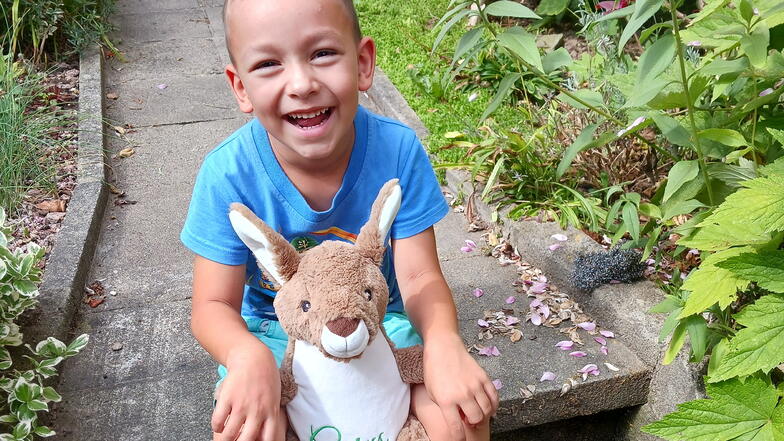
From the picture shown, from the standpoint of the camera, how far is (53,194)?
12.0 ft

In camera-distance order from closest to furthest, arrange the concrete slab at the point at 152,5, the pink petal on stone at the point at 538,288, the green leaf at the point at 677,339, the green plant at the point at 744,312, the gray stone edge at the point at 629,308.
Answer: the green plant at the point at 744,312 < the green leaf at the point at 677,339 < the gray stone edge at the point at 629,308 < the pink petal on stone at the point at 538,288 < the concrete slab at the point at 152,5

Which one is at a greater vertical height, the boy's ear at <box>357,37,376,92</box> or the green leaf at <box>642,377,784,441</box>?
the boy's ear at <box>357,37,376,92</box>

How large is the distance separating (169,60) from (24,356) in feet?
11.6

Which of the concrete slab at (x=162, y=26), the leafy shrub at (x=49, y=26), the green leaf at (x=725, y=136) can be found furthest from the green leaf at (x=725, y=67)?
the concrete slab at (x=162, y=26)

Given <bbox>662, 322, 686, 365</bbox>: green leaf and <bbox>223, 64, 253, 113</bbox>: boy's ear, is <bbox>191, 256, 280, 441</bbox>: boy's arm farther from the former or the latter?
<bbox>662, 322, 686, 365</bbox>: green leaf

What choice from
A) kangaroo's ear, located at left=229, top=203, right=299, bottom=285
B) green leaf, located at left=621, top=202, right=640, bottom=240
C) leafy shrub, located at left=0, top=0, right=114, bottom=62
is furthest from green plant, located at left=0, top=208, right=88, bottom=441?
leafy shrub, located at left=0, top=0, right=114, bottom=62

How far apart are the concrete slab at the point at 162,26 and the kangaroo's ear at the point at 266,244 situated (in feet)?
15.7

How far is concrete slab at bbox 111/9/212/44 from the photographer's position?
6.07m

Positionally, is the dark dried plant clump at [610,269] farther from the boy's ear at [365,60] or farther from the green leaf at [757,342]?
the boy's ear at [365,60]

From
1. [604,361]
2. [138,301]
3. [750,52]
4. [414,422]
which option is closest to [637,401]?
[604,361]

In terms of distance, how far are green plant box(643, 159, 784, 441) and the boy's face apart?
885mm

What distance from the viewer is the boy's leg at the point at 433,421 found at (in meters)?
1.72

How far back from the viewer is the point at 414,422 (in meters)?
1.78

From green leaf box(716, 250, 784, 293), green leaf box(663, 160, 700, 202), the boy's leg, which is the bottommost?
the boy's leg
